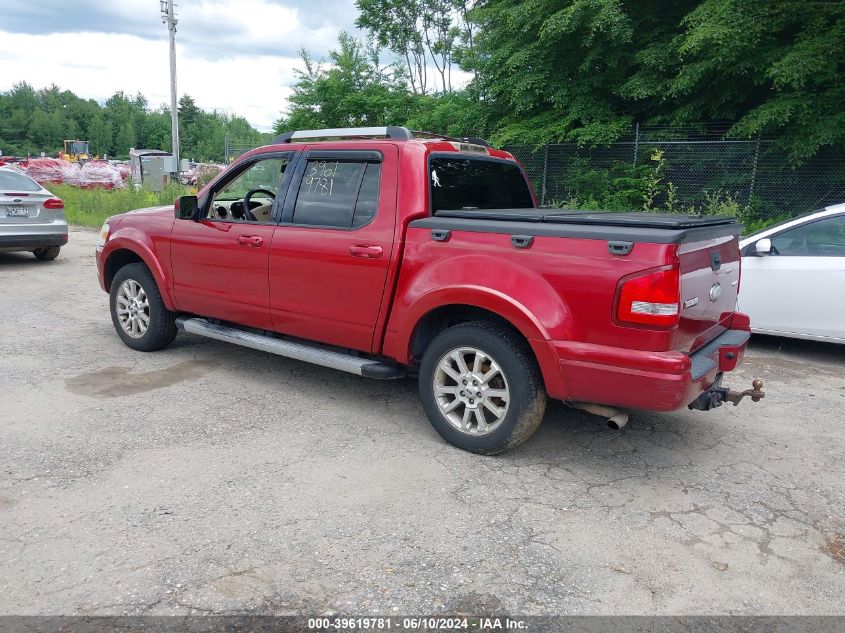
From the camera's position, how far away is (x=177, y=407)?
487cm

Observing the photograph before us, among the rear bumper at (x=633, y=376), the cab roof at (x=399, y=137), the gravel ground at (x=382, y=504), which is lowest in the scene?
the gravel ground at (x=382, y=504)

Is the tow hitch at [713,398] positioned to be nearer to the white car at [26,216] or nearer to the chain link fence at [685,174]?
the chain link fence at [685,174]

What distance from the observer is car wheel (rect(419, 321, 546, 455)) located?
12.6ft

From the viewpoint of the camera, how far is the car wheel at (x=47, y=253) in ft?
38.3

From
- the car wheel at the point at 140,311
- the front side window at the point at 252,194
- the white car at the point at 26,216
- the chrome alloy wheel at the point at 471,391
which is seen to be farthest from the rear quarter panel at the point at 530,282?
the white car at the point at 26,216

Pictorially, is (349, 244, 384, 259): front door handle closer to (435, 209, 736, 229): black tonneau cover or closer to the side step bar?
(435, 209, 736, 229): black tonneau cover

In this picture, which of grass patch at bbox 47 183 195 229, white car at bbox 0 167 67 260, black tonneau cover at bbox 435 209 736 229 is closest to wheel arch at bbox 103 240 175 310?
black tonneau cover at bbox 435 209 736 229

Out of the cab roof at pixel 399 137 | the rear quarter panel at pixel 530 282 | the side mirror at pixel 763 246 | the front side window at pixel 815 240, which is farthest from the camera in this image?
the side mirror at pixel 763 246

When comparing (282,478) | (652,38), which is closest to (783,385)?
(282,478)

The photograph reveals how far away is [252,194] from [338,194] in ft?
4.14

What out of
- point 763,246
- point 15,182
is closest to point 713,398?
point 763,246

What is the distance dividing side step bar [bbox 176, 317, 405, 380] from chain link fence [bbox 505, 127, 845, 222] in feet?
34.8

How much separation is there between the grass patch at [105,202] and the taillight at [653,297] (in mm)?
16817

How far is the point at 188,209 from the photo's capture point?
18.2ft
